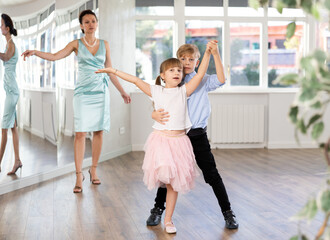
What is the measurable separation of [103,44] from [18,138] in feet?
3.74

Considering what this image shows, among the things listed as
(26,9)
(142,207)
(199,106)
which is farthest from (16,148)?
(199,106)

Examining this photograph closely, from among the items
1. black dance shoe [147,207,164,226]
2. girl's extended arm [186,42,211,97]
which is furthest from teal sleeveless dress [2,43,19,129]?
girl's extended arm [186,42,211,97]

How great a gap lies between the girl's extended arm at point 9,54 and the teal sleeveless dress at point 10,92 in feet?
0.08

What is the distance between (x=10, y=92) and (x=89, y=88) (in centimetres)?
72

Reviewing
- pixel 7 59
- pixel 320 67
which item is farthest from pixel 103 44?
pixel 320 67

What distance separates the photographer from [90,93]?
491 centimetres

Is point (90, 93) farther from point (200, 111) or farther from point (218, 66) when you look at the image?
point (218, 66)

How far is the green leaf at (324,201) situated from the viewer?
0.95 metres

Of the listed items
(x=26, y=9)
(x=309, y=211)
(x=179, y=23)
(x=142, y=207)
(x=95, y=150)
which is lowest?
(x=142, y=207)

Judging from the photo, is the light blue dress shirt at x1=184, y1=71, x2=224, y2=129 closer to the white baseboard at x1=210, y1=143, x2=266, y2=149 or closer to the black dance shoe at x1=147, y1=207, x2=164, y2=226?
the black dance shoe at x1=147, y1=207, x2=164, y2=226

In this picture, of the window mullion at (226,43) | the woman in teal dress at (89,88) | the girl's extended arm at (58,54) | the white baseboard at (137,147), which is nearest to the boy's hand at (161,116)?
the woman in teal dress at (89,88)

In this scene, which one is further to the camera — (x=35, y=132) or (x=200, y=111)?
(x=35, y=132)

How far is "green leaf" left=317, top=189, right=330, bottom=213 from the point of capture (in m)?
0.95

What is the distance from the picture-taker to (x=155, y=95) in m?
3.29
